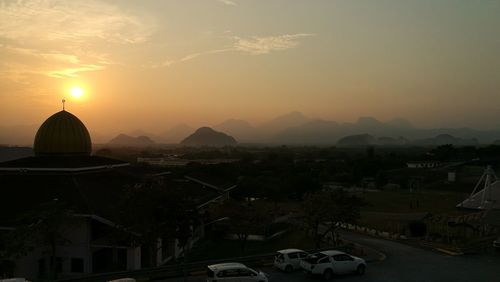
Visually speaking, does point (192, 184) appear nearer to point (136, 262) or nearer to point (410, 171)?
point (136, 262)

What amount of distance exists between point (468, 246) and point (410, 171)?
105039 mm

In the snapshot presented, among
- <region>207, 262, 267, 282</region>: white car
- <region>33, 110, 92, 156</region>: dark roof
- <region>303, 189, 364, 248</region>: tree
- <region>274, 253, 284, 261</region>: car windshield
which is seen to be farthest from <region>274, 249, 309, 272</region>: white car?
<region>33, 110, 92, 156</region>: dark roof

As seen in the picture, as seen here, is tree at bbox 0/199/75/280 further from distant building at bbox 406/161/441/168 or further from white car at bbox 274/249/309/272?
distant building at bbox 406/161/441/168

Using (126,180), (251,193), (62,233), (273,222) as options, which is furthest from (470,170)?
(62,233)

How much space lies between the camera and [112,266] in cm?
3222

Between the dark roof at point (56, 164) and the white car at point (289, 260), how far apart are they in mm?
18917

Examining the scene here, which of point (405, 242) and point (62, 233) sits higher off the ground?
point (62, 233)

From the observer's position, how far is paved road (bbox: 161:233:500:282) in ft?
86.6

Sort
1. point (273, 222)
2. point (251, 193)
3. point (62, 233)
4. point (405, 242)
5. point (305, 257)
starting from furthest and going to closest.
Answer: point (251, 193), point (273, 222), point (405, 242), point (62, 233), point (305, 257)

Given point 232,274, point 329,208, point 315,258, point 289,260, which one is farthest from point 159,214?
point 329,208

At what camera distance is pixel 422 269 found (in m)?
28.9

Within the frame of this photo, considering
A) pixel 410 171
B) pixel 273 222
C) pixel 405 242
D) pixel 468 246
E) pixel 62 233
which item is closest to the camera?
pixel 62 233

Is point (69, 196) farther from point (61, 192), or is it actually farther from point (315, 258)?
point (315, 258)

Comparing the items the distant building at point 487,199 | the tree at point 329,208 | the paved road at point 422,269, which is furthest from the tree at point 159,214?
the distant building at point 487,199
